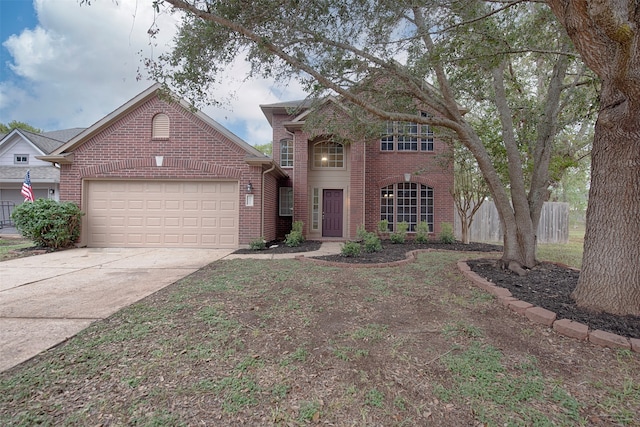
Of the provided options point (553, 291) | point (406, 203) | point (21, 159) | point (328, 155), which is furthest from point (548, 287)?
point (21, 159)

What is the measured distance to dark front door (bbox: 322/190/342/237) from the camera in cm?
1143

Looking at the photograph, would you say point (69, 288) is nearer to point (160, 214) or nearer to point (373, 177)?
point (160, 214)

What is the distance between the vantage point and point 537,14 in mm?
4609

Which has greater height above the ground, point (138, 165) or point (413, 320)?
point (138, 165)

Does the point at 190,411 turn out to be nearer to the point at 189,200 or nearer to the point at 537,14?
the point at 537,14

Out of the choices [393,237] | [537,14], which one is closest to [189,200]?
[393,237]

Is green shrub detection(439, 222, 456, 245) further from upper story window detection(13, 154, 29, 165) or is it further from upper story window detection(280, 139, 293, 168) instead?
upper story window detection(13, 154, 29, 165)

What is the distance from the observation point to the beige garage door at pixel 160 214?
8977 millimetres

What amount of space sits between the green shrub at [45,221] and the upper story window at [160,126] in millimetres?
3249

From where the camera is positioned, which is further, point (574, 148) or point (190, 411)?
point (574, 148)

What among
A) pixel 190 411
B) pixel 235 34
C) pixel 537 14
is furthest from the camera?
pixel 235 34

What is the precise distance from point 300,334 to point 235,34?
4.94 m

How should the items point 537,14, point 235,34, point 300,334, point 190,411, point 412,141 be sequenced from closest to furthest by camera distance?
point 190,411
point 300,334
point 537,14
point 235,34
point 412,141

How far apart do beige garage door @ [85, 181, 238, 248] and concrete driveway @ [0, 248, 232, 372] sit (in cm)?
100
